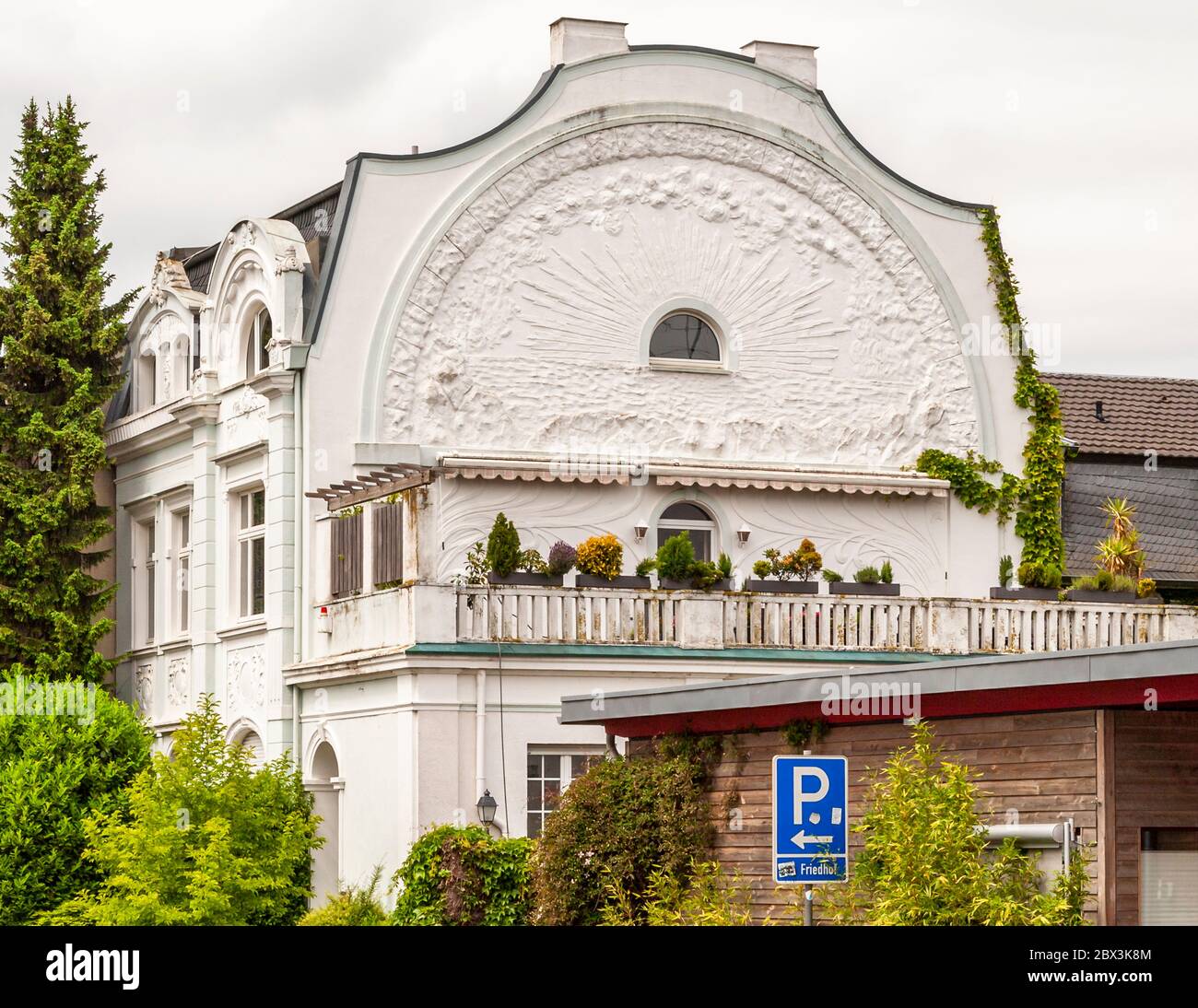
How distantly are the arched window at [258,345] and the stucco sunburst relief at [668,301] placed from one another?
9.62 feet

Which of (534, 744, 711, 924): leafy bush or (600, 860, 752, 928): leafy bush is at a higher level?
(534, 744, 711, 924): leafy bush

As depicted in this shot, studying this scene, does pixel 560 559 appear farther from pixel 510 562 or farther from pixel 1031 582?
pixel 1031 582

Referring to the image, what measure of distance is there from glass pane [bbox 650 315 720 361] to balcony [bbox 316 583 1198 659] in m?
5.00

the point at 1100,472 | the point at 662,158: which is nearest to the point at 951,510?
the point at 1100,472

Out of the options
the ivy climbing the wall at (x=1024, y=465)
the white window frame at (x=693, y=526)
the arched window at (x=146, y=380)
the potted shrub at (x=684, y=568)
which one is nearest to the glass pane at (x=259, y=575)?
the arched window at (x=146, y=380)

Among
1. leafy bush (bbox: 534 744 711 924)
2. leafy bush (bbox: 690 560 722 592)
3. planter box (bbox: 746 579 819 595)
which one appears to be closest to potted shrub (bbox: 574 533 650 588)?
leafy bush (bbox: 690 560 722 592)

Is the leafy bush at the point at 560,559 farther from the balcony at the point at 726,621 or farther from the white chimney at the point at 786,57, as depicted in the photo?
the white chimney at the point at 786,57

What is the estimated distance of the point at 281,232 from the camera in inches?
1362

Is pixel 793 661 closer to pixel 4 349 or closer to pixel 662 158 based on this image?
pixel 662 158

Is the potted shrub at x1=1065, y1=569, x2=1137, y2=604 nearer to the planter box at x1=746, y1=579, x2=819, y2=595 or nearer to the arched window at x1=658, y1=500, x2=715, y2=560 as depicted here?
the planter box at x1=746, y1=579, x2=819, y2=595

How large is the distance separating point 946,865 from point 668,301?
17687 millimetres

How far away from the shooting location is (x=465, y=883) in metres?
27.6

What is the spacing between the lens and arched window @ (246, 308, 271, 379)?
35312 millimetres
